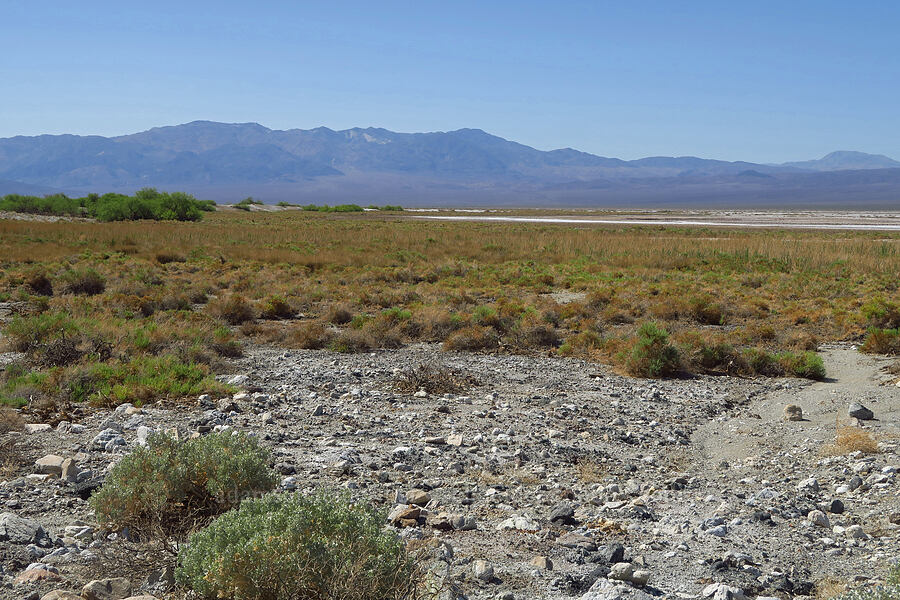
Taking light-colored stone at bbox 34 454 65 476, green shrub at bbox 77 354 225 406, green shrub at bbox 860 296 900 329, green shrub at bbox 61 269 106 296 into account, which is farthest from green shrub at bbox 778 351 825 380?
green shrub at bbox 61 269 106 296

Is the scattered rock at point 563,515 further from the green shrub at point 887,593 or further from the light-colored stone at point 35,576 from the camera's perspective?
the light-colored stone at point 35,576

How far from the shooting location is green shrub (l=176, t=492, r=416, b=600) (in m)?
3.40

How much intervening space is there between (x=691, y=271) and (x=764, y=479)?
22053 millimetres

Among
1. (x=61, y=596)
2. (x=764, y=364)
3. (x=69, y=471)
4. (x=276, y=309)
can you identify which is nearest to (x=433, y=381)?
(x=69, y=471)

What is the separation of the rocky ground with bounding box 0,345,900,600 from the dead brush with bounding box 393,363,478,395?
0.12 meters

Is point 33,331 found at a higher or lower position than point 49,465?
higher

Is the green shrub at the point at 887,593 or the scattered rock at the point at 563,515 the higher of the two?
the green shrub at the point at 887,593

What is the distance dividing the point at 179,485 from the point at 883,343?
12.7 metres

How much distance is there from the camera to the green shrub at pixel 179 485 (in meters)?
4.71

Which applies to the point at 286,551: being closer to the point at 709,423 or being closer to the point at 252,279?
the point at 709,423

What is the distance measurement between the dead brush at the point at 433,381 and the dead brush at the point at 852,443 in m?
4.69

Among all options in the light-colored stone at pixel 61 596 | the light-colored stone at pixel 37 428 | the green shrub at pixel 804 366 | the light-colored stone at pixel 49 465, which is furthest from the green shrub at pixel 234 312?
the light-colored stone at pixel 61 596

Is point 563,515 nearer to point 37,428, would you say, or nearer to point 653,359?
point 37,428

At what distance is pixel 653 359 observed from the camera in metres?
11.2
